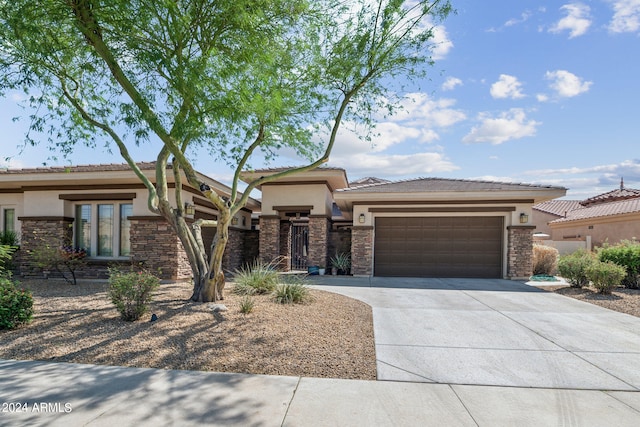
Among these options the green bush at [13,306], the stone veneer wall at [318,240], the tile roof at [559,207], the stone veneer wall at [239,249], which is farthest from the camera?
the tile roof at [559,207]

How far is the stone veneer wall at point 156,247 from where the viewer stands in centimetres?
1205

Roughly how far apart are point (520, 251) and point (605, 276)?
3559 millimetres

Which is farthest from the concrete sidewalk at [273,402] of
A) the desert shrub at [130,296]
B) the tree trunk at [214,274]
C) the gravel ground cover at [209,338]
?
the tree trunk at [214,274]

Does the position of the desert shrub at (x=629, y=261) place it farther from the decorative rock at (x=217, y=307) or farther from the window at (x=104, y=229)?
the window at (x=104, y=229)

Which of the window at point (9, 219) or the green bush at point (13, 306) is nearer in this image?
the green bush at point (13, 306)

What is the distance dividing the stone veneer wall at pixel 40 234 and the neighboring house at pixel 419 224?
6335 millimetres

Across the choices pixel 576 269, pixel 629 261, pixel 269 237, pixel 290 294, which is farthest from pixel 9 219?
pixel 629 261

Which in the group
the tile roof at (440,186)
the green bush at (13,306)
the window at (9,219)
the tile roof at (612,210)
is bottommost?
the green bush at (13,306)

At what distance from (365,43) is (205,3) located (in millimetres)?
3256

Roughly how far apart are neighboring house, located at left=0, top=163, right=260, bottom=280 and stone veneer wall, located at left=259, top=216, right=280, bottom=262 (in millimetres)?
2637

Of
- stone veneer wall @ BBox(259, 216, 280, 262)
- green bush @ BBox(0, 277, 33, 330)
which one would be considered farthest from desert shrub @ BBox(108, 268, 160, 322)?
stone veneer wall @ BBox(259, 216, 280, 262)

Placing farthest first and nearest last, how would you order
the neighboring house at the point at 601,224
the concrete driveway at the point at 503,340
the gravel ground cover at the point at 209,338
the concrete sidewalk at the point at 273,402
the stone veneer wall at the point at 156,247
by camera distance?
the neighboring house at the point at 601,224 → the stone veneer wall at the point at 156,247 → the gravel ground cover at the point at 209,338 → the concrete driveway at the point at 503,340 → the concrete sidewalk at the point at 273,402

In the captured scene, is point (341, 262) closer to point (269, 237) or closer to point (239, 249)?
point (269, 237)

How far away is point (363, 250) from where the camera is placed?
1452cm
